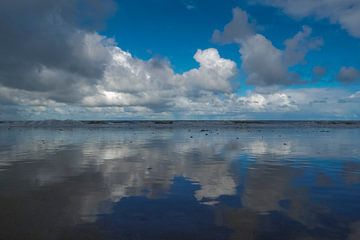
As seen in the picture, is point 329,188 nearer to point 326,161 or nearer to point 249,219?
point 249,219

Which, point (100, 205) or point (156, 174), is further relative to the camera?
point (156, 174)

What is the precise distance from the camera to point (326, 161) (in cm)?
1734

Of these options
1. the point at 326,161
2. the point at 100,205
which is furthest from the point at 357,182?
the point at 100,205

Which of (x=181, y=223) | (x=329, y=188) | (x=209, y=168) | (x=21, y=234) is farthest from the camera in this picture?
(x=209, y=168)

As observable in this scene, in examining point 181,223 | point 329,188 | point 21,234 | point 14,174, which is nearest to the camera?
point 21,234

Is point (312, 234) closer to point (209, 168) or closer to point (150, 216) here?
point (150, 216)

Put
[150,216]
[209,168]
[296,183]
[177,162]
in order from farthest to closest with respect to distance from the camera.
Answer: [177,162]
[209,168]
[296,183]
[150,216]

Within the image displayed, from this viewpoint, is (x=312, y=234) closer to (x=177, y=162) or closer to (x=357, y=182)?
(x=357, y=182)

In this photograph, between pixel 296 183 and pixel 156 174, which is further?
pixel 156 174

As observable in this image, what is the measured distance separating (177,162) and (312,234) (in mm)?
10469

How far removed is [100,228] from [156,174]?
640 centimetres

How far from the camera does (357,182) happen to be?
469 inches

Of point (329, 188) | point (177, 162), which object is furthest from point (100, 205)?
point (177, 162)

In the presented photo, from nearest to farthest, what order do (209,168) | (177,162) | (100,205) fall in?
(100,205)
(209,168)
(177,162)
